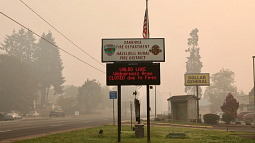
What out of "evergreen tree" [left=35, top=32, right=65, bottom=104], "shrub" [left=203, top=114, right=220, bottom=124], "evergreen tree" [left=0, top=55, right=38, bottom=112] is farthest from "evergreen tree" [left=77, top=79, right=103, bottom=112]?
"shrub" [left=203, top=114, right=220, bottom=124]

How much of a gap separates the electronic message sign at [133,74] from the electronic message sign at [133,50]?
48cm

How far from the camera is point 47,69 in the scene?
398ft

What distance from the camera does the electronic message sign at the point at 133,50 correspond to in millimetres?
16953

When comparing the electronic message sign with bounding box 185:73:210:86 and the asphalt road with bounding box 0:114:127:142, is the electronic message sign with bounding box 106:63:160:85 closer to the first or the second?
the asphalt road with bounding box 0:114:127:142

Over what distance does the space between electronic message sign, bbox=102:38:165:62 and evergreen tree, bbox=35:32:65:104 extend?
105 metres

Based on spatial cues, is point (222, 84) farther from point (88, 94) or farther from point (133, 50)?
point (133, 50)

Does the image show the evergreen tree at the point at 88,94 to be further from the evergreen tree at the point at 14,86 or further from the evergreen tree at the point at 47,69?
the evergreen tree at the point at 14,86

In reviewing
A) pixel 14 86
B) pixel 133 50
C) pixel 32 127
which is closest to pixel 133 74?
pixel 133 50

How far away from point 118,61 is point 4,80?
237 ft

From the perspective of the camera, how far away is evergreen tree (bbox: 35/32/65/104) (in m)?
118

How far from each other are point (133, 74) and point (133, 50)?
1.58 m

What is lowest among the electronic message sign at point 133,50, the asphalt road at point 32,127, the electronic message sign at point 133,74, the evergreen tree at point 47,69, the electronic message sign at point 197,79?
the asphalt road at point 32,127

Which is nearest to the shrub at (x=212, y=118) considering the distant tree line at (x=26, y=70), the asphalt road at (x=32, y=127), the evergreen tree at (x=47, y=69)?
the asphalt road at (x=32, y=127)

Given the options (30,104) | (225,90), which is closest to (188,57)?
(225,90)
